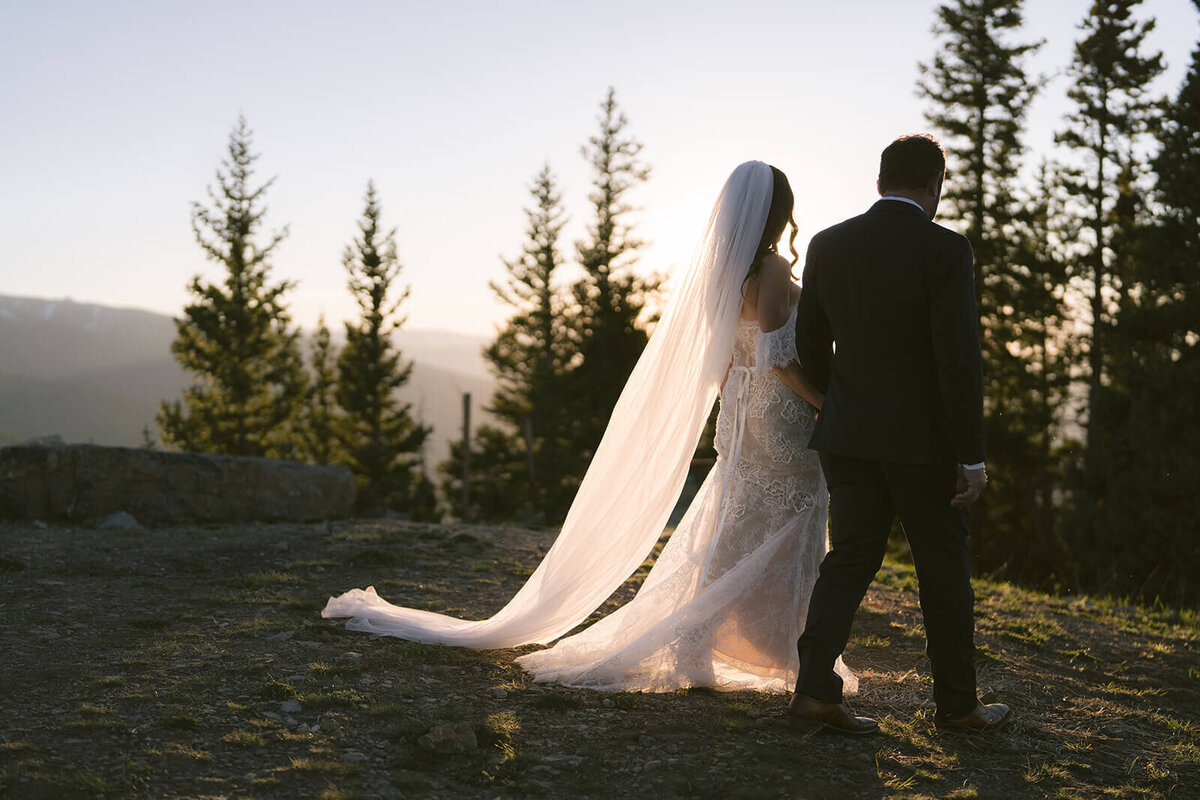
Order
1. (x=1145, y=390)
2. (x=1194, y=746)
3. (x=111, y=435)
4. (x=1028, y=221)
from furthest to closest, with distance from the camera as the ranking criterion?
(x=111, y=435) < (x=1028, y=221) < (x=1145, y=390) < (x=1194, y=746)

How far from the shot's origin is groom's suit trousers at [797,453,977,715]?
329 centimetres

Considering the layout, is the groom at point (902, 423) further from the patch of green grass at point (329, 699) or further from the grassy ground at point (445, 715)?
the patch of green grass at point (329, 699)

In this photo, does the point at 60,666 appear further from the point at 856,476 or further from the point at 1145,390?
the point at 1145,390

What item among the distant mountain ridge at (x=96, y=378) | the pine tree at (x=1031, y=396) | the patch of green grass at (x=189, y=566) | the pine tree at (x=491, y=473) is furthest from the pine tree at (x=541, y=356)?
the distant mountain ridge at (x=96, y=378)

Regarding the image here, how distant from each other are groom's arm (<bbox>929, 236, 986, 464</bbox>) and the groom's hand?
4cm

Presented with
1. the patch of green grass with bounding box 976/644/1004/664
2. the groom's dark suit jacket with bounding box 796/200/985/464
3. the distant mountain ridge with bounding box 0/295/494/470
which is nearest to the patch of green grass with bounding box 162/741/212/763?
the groom's dark suit jacket with bounding box 796/200/985/464

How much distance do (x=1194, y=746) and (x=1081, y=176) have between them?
23.2 m

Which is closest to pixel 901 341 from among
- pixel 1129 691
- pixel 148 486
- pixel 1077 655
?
pixel 1129 691

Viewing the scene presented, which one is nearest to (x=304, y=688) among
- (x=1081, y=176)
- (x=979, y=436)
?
(x=979, y=436)

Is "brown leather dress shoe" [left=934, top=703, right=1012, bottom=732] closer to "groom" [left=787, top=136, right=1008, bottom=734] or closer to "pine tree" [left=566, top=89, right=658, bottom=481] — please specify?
"groom" [left=787, top=136, right=1008, bottom=734]

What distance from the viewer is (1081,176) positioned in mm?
23281

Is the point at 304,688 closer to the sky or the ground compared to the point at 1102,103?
closer to the ground

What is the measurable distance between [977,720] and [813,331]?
65.1 inches

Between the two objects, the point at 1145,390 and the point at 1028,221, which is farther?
the point at 1028,221
